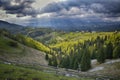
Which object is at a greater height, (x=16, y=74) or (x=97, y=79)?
(x=16, y=74)

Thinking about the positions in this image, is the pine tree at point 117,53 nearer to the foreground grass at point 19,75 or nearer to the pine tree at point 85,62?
the pine tree at point 85,62

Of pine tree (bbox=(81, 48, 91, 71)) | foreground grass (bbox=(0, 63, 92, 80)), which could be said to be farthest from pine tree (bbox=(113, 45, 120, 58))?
foreground grass (bbox=(0, 63, 92, 80))

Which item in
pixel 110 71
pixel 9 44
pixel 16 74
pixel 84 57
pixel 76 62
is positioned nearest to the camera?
pixel 16 74

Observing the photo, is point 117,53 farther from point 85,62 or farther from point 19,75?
point 19,75

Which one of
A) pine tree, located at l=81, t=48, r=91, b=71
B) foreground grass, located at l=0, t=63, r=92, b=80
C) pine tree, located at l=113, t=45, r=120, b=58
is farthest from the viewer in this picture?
pine tree, located at l=113, t=45, r=120, b=58

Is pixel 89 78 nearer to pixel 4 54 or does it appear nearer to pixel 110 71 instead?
pixel 110 71

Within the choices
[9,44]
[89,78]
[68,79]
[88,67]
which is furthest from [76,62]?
[9,44]

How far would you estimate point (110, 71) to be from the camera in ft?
422

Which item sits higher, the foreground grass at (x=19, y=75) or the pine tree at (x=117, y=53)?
the foreground grass at (x=19, y=75)

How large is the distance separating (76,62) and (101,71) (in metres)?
28.2

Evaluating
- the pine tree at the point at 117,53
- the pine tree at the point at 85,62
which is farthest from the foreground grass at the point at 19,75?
the pine tree at the point at 117,53

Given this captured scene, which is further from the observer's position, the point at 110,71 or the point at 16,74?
the point at 110,71

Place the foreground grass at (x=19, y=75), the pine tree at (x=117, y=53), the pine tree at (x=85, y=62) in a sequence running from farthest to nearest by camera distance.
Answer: the pine tree at (x=117, y=53) < the pine tree at (x=85, y=62) < the foreground grass at (x=19, y=75)

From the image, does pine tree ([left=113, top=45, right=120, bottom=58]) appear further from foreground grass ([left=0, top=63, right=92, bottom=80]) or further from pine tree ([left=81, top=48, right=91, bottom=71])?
foreground grass ([left=0, top=63, right=92, bottom=80])
